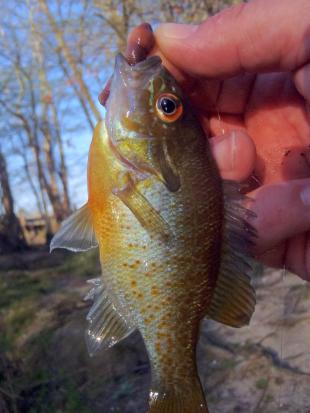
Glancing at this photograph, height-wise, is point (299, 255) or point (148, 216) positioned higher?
point (148, 216)

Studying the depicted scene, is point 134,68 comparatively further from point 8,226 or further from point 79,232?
point 8,226

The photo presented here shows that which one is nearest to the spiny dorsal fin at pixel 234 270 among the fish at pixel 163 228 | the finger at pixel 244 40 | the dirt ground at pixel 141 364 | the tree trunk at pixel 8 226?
the fish at pixel 163 228

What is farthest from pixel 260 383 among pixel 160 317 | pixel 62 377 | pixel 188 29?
pixel 188 29

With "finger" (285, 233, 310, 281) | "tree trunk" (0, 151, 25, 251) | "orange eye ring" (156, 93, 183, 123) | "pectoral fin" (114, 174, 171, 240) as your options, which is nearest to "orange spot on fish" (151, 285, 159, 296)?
"pectoral fin" (114, 174, 171, 240)

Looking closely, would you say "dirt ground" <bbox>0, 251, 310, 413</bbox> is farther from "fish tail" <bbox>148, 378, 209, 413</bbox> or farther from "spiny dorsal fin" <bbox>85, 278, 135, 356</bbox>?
"spiny dorsal fin" <bbox>85, 278, 135, 356</bbox>

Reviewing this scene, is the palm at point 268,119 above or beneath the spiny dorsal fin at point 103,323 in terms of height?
above

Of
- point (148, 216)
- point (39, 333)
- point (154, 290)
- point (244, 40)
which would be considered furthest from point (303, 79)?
point (39, 333)

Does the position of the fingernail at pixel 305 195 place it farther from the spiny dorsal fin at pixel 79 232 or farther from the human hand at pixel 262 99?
the spiny dorsal fin at pixel 79 232
